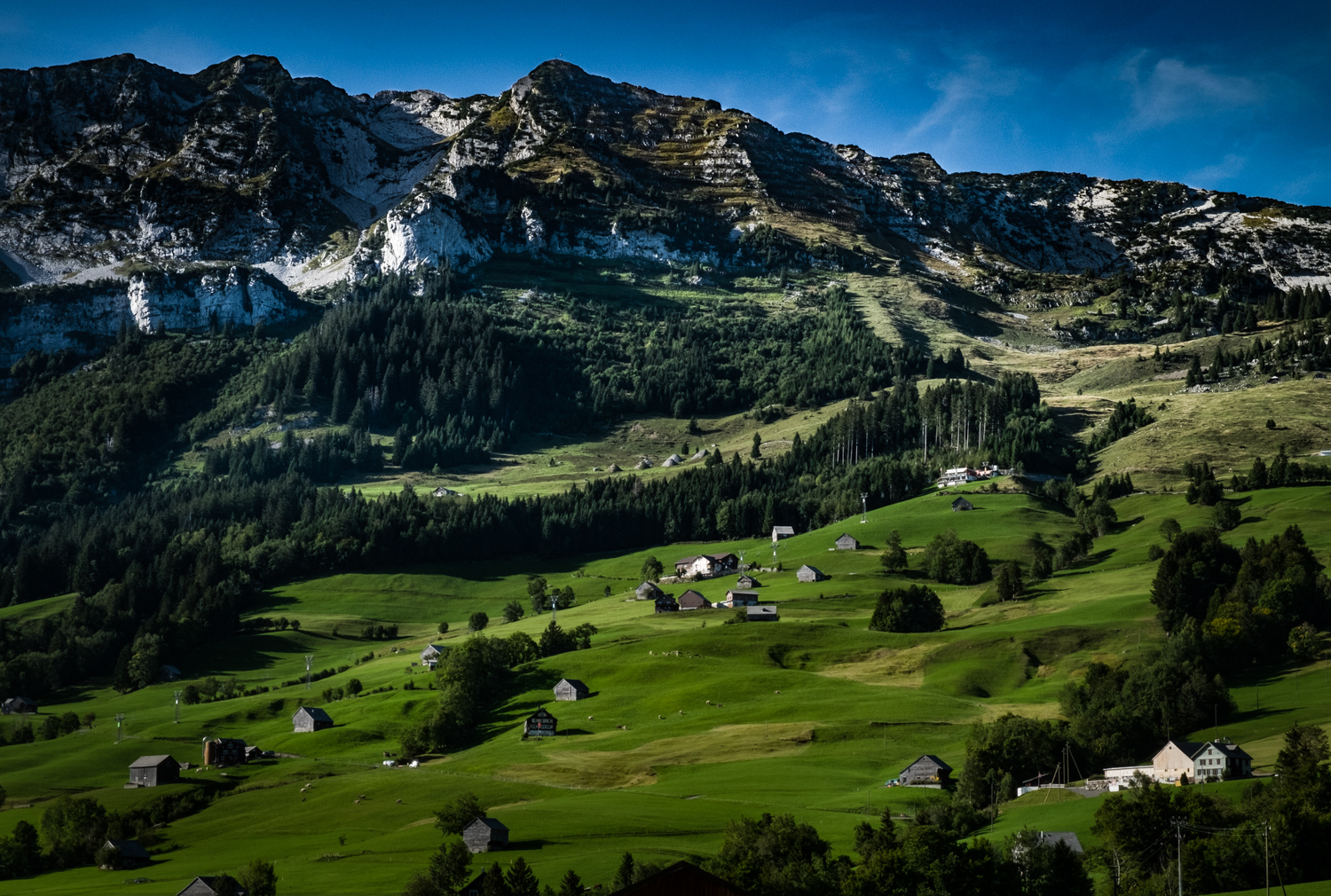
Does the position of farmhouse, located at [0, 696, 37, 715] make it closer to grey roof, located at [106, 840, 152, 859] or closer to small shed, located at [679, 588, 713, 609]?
grey roof, located at [106, 840, 152, 859]

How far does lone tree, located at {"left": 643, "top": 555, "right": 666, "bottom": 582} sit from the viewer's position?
18850 cm

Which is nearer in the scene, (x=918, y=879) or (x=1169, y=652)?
(x=918, y=879)

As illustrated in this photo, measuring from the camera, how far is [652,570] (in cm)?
18962

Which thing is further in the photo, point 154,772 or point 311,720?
point 311,720

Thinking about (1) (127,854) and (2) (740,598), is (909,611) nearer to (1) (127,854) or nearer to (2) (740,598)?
(2) (740,598)

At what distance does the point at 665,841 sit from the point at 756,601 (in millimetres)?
85218

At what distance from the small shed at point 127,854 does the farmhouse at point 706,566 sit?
110 metres

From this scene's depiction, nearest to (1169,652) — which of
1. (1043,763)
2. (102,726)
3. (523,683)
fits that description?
(1043,763)

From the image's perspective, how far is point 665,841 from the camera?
7356cm

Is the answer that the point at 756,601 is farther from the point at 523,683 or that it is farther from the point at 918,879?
the point at 918,879

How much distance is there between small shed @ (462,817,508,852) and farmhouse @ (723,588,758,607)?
83051mm

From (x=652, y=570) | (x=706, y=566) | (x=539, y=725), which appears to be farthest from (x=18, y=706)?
(x=706, y=566)

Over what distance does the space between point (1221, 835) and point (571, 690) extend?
7197cm

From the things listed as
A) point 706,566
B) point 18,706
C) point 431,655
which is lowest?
point 18,706
